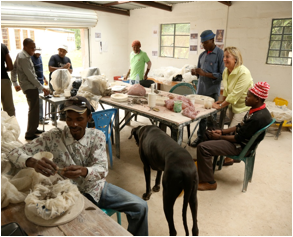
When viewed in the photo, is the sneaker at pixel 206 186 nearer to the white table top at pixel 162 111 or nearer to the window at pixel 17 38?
the white table top at pixel 162 111

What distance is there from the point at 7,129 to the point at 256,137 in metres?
2.52

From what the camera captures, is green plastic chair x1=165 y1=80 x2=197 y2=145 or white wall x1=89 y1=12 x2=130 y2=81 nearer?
green plastic chair x1=165 y1=80 x2=197 y2=145

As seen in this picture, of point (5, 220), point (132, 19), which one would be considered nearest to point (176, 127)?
point (5, 220)

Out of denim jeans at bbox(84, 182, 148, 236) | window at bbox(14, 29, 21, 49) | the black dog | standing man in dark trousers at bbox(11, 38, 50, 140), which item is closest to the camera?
denim jeans at bbox(84, 182, 148, 236)

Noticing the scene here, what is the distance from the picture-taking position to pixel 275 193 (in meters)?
2.96

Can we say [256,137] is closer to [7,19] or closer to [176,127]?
[176,127]

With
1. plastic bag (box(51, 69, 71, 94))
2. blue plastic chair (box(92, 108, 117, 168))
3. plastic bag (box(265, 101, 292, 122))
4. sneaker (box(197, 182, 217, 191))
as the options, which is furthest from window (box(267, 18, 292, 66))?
plastic bag (box(51, 69, 71, 94))

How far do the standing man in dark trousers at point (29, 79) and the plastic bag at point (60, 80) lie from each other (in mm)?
222

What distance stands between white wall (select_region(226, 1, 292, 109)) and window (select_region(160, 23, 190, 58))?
4.90 feet

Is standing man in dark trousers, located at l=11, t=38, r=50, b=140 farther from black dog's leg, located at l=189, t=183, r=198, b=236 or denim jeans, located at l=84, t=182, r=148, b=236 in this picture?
black dog's leg, located at l=189, t=183, r=198, b=236

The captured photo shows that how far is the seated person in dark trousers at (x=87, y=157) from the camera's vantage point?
1.70 m

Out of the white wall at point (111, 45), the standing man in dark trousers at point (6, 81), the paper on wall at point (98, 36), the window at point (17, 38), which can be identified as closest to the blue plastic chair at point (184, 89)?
the standing man in dark trousers at point (6, 81)

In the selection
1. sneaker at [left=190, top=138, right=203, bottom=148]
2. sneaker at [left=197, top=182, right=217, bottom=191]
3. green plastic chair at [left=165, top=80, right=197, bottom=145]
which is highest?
green plastic chair at [left=165, top=80, right=197, bottom=145]

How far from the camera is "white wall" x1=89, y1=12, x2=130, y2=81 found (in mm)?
7781
